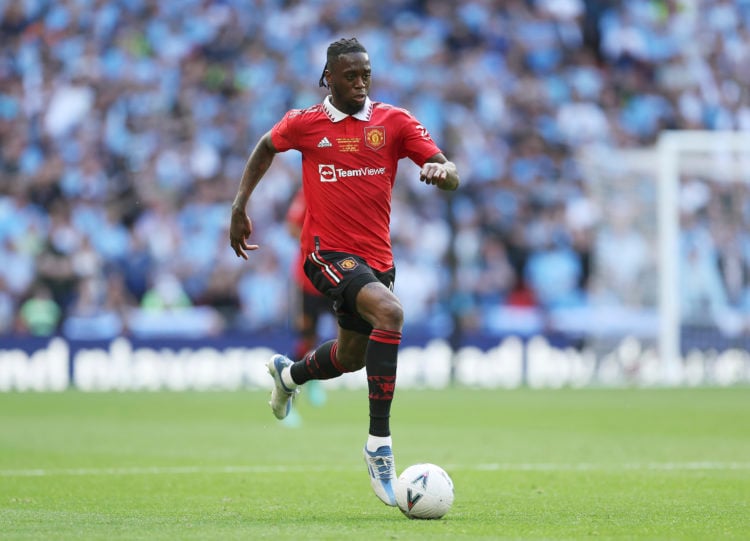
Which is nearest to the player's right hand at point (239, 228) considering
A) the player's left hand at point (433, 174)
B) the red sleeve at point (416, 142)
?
the red sleeve at point (416, 142)

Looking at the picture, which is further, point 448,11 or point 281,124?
point 448,11

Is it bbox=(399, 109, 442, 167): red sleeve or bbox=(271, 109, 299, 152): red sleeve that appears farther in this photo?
bbox=(271, 109, 299, 152): red sleeve

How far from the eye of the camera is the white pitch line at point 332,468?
895 centimetres

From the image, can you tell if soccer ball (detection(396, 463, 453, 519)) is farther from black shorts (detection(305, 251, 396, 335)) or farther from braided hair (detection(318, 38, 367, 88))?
braided hair (detection(318, 38, 367, 88))

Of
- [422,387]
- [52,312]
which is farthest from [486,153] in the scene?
[52,312]

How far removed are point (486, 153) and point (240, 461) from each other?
14.4 meters

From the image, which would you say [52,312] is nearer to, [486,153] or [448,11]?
[486,153]

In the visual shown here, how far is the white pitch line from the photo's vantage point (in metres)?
8.95

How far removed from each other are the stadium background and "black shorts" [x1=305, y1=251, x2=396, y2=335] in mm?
12796

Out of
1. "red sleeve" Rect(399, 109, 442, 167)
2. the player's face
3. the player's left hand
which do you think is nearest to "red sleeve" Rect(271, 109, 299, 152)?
the player's face

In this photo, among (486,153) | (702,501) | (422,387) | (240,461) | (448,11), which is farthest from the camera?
(448,11)

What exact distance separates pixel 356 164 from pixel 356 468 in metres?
2.86

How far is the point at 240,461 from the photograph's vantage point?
32.0 ft

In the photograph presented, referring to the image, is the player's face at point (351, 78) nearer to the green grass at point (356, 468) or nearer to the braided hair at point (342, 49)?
the braided hair at point (342, 49)
